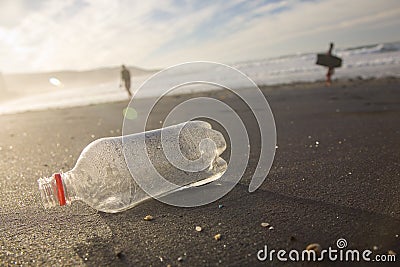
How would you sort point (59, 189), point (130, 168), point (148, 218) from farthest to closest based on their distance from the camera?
point (130, 168), point (148, 218), point (59, 189)

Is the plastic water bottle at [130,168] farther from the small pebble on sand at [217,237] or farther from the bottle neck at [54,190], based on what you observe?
the small pebble on sand at [217,237]

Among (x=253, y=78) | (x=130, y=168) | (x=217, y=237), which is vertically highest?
(x=253, y=78)

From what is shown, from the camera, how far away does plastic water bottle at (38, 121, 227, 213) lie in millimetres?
1827

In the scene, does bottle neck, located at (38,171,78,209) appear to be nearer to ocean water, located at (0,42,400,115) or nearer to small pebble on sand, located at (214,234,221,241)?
small pebble on sand, located at (214,234,221,241)

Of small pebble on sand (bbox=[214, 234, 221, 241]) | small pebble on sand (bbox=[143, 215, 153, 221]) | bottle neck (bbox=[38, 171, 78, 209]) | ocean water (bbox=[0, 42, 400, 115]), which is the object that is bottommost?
small pebble on sand (bbox=[214, 234, 221, 241])

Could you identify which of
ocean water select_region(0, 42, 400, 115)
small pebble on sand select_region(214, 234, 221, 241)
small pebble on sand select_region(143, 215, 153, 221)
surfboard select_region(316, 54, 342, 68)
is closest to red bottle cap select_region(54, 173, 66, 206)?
small pebble on sand select_region(143, 215, 153, 221)

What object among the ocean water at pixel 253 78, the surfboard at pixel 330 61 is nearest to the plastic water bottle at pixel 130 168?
the ocean water at pixel 253 78

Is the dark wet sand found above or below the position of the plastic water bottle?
below

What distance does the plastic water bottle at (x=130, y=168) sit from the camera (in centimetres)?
183

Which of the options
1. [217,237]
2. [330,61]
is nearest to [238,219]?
[217,237]

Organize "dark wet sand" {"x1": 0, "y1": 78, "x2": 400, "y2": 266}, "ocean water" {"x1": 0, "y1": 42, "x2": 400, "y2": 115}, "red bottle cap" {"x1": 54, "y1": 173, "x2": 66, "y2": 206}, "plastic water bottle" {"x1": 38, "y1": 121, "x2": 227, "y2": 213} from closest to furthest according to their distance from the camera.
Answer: "dark wet sand" {"x1": 0, "y1": 78, "x2": 400, "y2": 266} → "red bottle cap" {"x1": 54, "y1": 173, "x2": 66, "y2": 206} → "plastic water bottle" {"x1": 38, "y1": 121, "x2": 227, "y2": 213} → "ocean water" {"x1": 0, "y1": 42, "x2": 400, "y2": 115}

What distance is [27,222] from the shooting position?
1864mm

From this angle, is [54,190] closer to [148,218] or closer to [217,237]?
[148,218]

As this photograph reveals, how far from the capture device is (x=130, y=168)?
2139 millimetres
